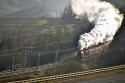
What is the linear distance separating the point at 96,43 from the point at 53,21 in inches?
72.2

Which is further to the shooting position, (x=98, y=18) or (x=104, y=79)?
(x=104, y=79)

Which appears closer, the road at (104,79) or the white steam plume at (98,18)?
the white steam plume at (98,18)

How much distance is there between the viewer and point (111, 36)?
10.3m

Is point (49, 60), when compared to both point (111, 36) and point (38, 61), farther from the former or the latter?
point (111, 36)

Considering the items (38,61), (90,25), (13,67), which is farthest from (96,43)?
(13,67)

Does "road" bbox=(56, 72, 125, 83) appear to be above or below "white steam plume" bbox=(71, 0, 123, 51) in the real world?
below

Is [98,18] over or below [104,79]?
over

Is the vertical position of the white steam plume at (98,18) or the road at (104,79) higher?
the white steam plume at (98,18)

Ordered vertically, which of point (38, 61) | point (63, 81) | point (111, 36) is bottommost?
point (63, 81)

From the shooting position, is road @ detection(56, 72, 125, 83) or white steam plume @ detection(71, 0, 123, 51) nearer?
white steam plume @ detection(71, 0, 123, 51)

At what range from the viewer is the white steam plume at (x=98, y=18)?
937cm

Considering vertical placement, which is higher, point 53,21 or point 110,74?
point 53,21

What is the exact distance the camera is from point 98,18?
9727 mm

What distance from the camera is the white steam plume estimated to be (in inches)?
369
